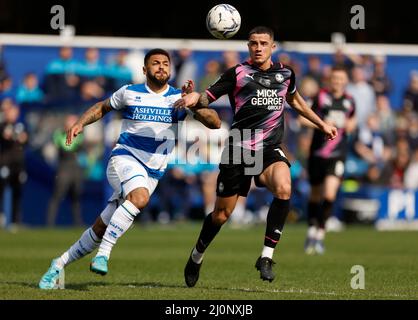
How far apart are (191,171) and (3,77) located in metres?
4.89

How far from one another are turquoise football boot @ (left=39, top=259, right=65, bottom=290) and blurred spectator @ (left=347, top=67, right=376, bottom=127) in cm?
1641

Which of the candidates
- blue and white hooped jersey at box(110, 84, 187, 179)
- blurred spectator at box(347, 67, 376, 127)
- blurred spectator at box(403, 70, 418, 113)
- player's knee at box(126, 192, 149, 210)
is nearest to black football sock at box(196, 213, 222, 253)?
blue and white hooped jersey at box(110, 84, 187, 179)

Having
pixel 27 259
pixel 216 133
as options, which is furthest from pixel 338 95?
pixel 216 133

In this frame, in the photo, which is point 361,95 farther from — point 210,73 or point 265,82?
point 265,82

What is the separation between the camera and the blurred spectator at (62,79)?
24.2 m

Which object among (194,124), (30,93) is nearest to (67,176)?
(30,93)

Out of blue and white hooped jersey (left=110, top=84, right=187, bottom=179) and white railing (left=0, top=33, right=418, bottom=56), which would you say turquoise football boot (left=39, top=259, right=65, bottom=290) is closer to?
blue and white hooped jersey (left=110, top=84, right=187, bottom=179)

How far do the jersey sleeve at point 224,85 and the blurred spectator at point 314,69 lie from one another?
1466cm

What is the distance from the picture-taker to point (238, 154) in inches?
425

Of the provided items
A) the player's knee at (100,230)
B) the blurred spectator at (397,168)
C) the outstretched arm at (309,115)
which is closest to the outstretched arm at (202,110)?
the outstretched arm at (309,115)

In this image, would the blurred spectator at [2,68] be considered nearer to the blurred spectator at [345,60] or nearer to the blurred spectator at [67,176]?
the blurred spectator at [67,176]

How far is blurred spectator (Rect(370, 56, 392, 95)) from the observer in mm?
26438
